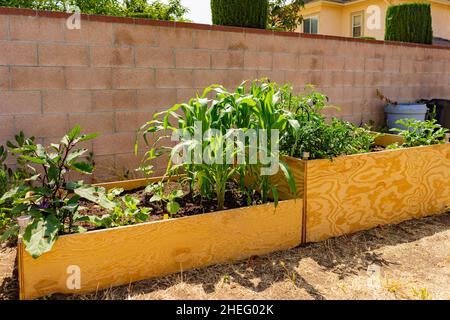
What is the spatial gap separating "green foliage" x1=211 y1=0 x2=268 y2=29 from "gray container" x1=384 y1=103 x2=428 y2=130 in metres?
2.25

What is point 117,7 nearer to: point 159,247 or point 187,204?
point 187,204

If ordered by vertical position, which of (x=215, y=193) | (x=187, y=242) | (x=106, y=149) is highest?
(x=106, y=149)

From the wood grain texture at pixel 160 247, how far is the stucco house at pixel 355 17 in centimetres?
1199

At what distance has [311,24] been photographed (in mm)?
14320

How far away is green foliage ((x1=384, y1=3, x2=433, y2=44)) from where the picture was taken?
20.1 ft

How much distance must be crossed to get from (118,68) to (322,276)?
7.67 ft

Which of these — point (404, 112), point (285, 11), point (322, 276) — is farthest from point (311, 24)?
point (322, 276)

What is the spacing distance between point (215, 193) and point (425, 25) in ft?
17.2

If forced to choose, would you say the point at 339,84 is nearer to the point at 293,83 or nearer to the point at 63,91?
the point at 293,83

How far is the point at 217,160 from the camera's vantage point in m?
2.33

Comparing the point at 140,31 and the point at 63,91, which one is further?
the point at 140,31

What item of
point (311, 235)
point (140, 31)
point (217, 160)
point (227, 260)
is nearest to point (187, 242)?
point (227, 260)

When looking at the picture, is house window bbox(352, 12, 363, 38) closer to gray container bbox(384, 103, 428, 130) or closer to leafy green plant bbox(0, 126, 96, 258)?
gray container bbox(384, 103, 428, 130)

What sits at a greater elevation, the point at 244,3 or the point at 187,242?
the point at 244,3
